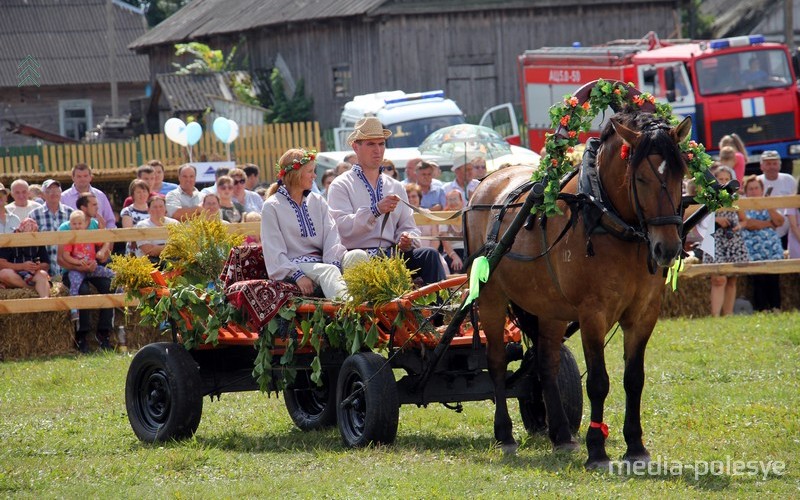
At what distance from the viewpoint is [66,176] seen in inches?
854

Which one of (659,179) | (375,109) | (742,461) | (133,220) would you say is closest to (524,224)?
(659,179)

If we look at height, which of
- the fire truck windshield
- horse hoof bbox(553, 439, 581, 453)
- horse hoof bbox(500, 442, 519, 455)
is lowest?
horse hoof bbox(500, 442, 519, 455)

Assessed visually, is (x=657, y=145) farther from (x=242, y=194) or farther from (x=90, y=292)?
(x=90, y=292)

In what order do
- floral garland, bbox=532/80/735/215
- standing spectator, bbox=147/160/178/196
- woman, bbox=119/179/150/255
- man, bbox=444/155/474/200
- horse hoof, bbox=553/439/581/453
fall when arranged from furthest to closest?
standing spectator, bbox=147/160/178/196 < man, bbox=444/155/474/200 < woman, bbox=119/179/150/255 < horse hoof, bbox=553/439/581/453 < floral garland, bbox=532/80/735/215

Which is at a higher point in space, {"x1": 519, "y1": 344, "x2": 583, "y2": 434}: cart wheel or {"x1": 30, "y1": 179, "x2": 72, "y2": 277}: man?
{"x1": 30, "y1": 179, "x2": 72, "y2": 277}: man

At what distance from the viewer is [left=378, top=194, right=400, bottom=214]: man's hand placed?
8625 millimetres

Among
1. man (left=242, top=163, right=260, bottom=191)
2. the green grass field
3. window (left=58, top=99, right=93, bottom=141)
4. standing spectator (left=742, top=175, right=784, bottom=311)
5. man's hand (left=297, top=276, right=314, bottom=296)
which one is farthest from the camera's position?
window (left=58, top=99, right=93, bottom=141)

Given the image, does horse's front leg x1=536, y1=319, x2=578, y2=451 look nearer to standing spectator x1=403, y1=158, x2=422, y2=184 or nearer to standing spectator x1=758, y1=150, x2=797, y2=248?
standing spectator x1=403, y1=158, x2=422, y2=184

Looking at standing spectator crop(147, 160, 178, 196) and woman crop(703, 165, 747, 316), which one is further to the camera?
standing spectator crop(147, 160, 178, 196)

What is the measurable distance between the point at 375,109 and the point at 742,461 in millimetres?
18614

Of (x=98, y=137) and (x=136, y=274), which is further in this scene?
(x=98, y=137)

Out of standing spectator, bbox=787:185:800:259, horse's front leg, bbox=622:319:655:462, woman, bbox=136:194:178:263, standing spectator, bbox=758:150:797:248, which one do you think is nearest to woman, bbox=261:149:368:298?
horse's front leg, bbox=622:319:655:462

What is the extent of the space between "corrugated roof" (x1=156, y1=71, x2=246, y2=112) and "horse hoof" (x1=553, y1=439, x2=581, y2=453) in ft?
91.7

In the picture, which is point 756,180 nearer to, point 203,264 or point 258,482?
point 203,264
